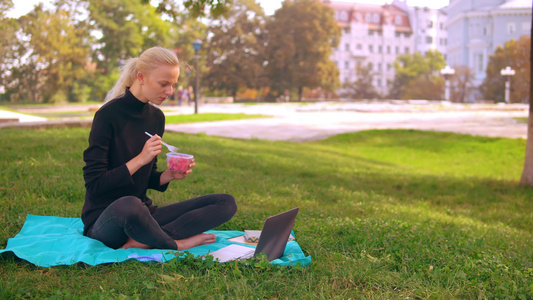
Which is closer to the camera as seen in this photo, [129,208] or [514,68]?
[129,208]

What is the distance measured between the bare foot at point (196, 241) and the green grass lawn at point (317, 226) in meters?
0.40

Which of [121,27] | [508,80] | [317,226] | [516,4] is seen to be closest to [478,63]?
[516,4]

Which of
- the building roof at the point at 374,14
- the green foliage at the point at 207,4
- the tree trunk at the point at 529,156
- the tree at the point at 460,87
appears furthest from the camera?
the building roof at the point at 374,14

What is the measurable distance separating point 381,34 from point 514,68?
3751 centimetres

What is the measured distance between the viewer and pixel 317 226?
418 cm

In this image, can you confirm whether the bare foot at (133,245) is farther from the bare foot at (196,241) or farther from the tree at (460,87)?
the tree at (460,87)

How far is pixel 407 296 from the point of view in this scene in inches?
107

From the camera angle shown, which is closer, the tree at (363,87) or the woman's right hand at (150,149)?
the woman's right hand at (150,149)

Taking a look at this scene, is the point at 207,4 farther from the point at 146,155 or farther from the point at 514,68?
the point at 514,68

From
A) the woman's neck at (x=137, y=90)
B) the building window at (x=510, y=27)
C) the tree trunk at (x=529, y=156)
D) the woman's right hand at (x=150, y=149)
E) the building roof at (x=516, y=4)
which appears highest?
the building roof at (x=516, y=4)

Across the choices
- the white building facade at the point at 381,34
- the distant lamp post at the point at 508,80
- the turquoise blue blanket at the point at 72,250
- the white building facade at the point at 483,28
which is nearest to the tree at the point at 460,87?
the distant lamp post at the point at 508,80

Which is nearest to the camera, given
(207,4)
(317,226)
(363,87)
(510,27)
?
(317,226)

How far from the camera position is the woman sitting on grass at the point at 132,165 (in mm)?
2998

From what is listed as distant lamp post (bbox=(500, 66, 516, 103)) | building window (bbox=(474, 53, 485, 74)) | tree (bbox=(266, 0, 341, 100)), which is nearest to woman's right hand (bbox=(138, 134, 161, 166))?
tree (bbox=(266, 0, 341, 100))
